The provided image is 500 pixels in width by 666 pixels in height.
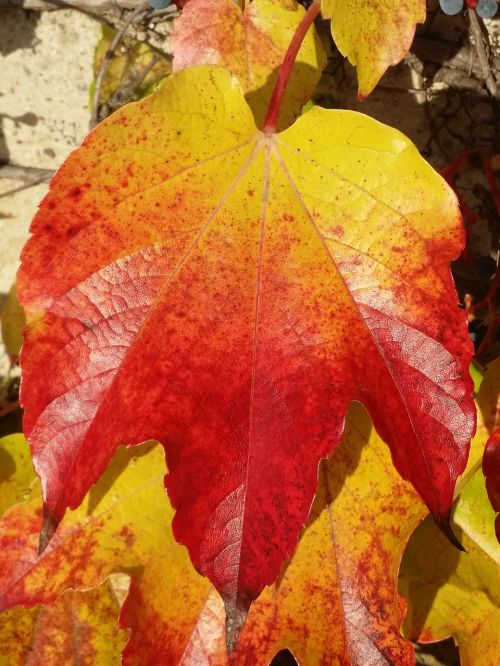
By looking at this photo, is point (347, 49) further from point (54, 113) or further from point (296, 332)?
point (54, 113)

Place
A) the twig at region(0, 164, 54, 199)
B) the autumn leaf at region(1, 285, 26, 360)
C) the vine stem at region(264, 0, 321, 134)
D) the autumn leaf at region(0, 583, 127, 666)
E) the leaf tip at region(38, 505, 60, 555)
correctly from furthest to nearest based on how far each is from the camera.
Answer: the twig at region(0, 164, 54, 199) → the autumn leaf at region(1, 285, 26, 360) → the autumn leaf at region(0, 583, 127, 666) → the vine stem at region(264, 0, 321, 134) → the leaf tip at region(38, 505, 60, 555)

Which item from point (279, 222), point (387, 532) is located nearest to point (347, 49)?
point (279, 222)

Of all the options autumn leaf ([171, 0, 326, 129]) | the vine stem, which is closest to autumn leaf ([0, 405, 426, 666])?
the vine stem

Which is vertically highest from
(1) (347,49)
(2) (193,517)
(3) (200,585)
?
(1) (347,49)

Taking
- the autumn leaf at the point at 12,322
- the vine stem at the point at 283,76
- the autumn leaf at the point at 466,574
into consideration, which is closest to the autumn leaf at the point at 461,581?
the autumn leaf at the point at 466,574

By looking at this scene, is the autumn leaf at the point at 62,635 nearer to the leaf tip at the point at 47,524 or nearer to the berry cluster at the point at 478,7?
the leaf tip at the point at 47,524

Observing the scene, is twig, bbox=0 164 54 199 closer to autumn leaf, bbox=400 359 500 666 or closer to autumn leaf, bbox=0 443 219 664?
autumn leaf, bbox=0 443 219 664

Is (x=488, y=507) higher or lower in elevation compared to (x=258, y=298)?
lower
